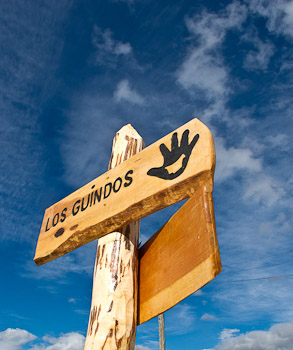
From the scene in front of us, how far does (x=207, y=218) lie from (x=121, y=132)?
135cm

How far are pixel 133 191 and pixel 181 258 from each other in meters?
0.49

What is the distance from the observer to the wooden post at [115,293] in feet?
5.07

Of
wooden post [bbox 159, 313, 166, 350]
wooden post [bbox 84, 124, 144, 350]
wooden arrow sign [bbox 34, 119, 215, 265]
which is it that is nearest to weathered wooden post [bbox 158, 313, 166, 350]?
wooden post [bbox 159, 313, 166, 350]

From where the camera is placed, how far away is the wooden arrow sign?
4.90 ft

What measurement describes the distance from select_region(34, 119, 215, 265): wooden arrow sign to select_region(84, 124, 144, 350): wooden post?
5.6 inches

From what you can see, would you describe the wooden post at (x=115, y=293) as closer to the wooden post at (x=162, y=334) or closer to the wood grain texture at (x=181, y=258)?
the wood grain texture at (x=181, y=258)

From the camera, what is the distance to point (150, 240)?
5.94ft

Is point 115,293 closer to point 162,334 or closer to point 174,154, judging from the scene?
point 174,154

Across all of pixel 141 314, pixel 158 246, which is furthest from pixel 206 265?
pixel 141 314

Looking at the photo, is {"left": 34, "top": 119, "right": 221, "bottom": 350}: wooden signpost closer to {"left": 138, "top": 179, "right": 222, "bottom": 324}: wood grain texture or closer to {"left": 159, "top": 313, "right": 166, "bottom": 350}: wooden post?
{"left": 138, "top": 179, "right": 222, "bottom": 324}: wood grain texture

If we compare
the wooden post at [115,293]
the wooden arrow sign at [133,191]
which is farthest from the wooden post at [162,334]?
the wooden post at [115,293]

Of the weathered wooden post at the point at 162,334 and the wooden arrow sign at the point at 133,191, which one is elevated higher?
the weathered wooden post at the point at 162,334

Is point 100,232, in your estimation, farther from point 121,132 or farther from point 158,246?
point 121,132

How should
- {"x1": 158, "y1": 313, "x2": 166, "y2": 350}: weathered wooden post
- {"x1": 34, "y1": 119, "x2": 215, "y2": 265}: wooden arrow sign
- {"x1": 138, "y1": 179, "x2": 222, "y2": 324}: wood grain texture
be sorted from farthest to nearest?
{"x1": 158, "y1": 313, "x2": 166, "y2": 350}: weathered wooden post
{"x1": 34, "y1": 119, "x2": 215, "y2": 265}: wooden arrow sign
{"x1": 138, "y1": 179, "x2": 222, "y2": 324}: wood grain texture
